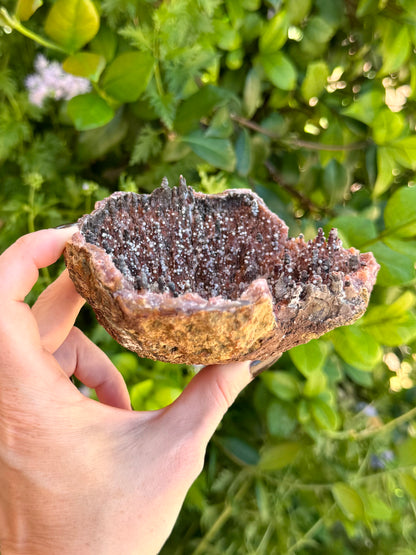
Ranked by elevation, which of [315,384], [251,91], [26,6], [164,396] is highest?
[26,6]

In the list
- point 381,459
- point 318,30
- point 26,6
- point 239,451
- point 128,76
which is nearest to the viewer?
point 26,6

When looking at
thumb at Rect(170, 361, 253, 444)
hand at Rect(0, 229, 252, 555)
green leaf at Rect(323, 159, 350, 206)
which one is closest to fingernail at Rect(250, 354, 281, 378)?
thumb at Rect(170, 361, 253, 444)

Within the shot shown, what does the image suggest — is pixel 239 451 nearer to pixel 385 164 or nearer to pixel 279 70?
pixel 385 164

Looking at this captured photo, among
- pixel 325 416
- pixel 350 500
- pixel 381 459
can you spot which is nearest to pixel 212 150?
pixel 325 416

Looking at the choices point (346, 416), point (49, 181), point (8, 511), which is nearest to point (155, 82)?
point (49, 181)

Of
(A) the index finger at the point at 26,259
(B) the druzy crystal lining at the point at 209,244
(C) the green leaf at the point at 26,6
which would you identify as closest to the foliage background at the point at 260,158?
(C) the green leaf at the point at 26,6
